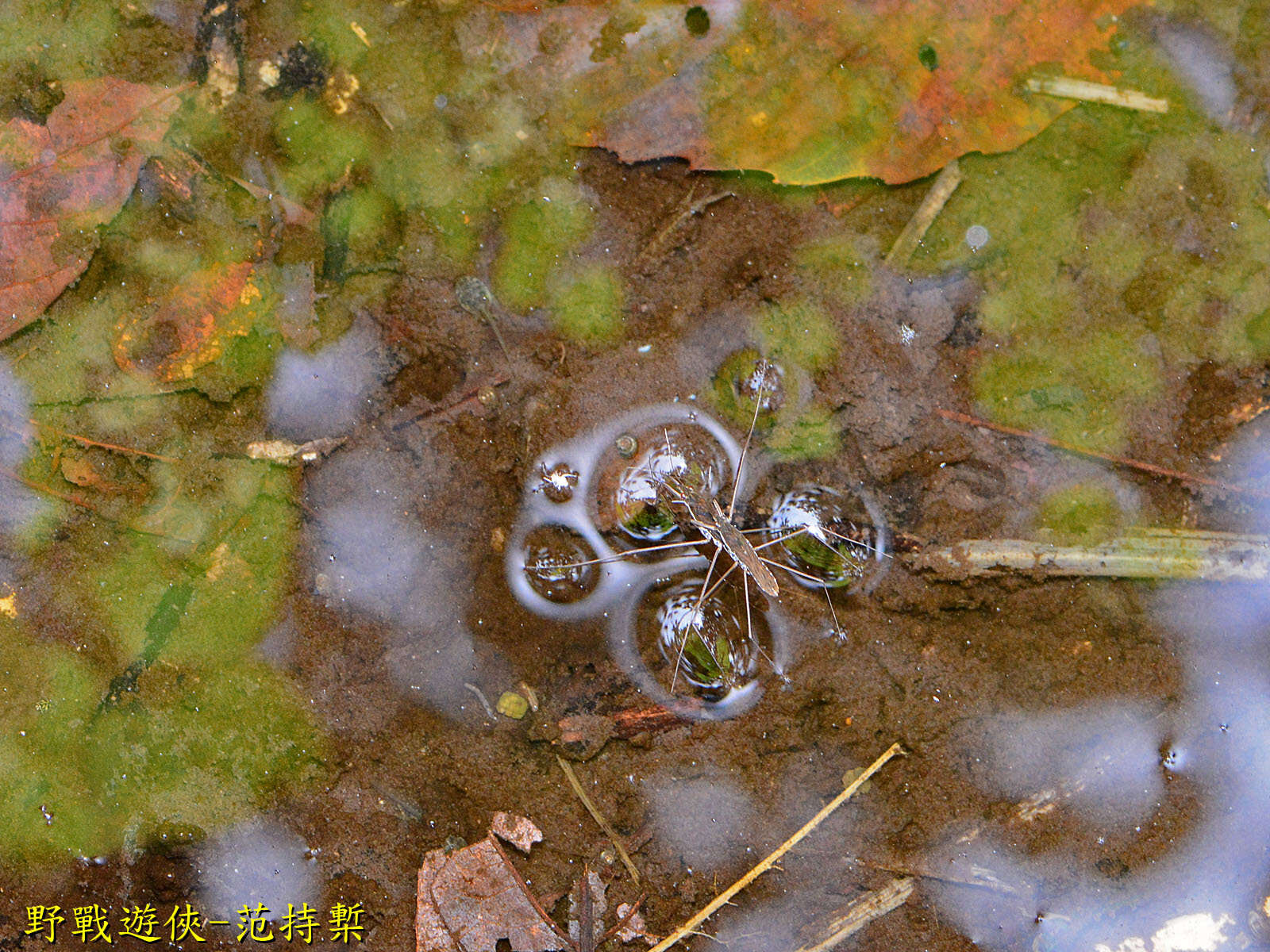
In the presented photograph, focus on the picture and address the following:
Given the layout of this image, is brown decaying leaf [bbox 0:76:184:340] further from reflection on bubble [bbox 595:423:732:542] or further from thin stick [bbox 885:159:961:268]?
thin stick [bbox 885:159:961:268]

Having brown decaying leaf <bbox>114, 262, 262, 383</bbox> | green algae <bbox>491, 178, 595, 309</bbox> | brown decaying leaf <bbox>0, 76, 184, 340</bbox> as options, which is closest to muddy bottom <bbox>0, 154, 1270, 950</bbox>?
green algae <bbox>491, 178, 595, 309</bbox>

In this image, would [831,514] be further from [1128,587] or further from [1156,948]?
[1156,948]

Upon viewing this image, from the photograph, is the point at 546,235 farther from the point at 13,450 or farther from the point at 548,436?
the point at 13,450

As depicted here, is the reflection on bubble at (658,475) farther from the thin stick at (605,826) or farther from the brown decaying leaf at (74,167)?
the brown decaying leaf at (74,167)

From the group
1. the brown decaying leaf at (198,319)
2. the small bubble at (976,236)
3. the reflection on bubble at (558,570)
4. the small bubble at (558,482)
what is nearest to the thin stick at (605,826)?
the reflection on bubble at (558,570)

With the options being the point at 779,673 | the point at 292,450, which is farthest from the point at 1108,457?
the point at 292,450

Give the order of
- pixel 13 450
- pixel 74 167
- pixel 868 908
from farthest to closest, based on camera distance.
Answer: pixel 13 450
pixel 74 167
pixel 868 908

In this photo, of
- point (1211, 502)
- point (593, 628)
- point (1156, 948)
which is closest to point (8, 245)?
point (593, 628)
